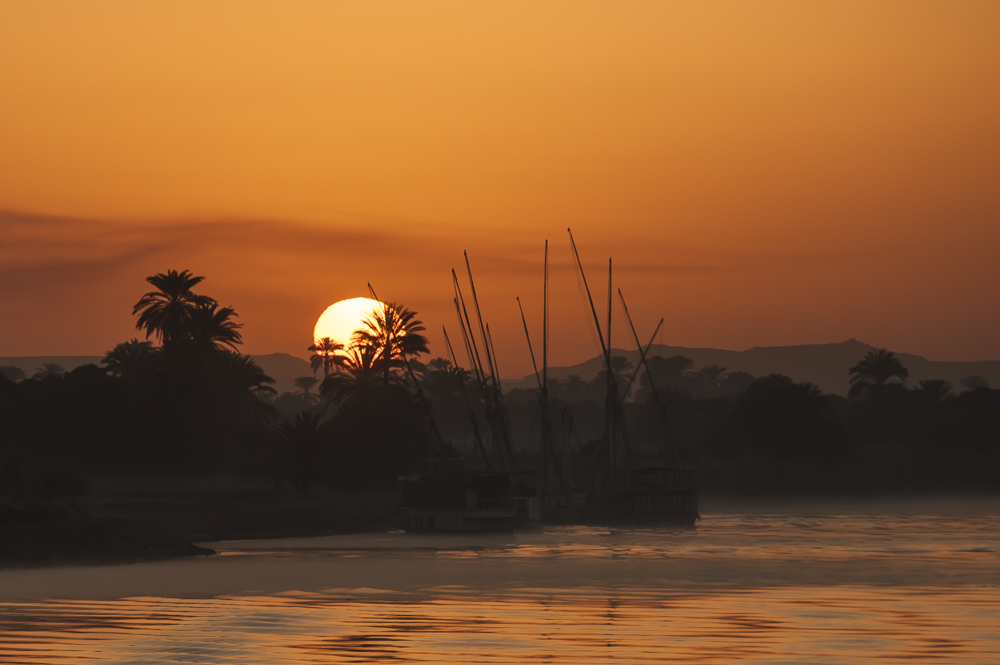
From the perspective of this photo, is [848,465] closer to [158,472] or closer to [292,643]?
[158,472]

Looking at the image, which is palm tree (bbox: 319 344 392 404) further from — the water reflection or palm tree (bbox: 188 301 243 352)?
the water reflection

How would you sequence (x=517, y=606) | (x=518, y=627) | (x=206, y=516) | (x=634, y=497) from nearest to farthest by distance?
(x=518, y=627) → (x=517, y=606) → (x=206, y=516) → (x=634, y=497)

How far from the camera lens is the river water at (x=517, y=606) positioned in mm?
26547

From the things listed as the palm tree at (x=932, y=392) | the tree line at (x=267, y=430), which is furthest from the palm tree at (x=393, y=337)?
the palm tree at (x=932, y=392)

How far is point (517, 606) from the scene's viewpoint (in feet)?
118

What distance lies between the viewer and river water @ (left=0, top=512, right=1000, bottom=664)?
2655 cm

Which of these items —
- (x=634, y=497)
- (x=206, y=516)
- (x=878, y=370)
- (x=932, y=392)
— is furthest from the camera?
(x=878, y=370)

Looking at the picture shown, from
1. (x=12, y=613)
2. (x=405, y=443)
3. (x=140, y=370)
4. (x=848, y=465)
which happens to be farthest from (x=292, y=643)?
(x=848, y=465)

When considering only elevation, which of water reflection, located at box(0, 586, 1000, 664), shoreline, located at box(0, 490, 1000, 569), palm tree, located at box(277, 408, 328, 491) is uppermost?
palm tree, located at box(277, 408, 328, 491)

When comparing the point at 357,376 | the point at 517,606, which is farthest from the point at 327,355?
the point at 517,606

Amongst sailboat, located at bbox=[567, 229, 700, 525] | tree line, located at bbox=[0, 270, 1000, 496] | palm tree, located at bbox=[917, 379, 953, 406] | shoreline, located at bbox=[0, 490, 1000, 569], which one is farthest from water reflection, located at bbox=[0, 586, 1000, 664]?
palm tree, located at bbox=[917, 379, 953, 406]

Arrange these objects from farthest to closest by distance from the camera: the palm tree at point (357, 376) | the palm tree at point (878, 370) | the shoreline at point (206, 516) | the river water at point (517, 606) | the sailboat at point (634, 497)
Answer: the palm tree at point (878, 370)
the palm tree at point (357, 376)
the sailboat at point (634, 497)
the shoreline at point (206, 516)
the river water at point (517, 606)

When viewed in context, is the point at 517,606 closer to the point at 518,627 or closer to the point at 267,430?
the point at 518,627

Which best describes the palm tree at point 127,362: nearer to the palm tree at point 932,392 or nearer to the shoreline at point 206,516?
the shoreline at point 206,516
